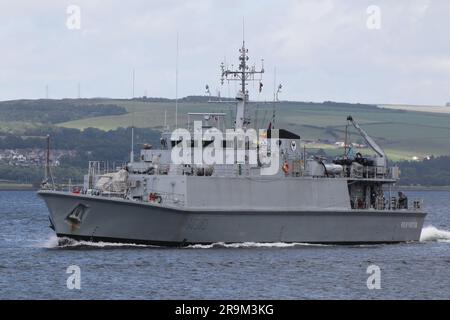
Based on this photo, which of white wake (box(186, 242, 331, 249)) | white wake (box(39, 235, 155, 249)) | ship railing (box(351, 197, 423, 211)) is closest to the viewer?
white wake (box(39, 235, 155, 249))

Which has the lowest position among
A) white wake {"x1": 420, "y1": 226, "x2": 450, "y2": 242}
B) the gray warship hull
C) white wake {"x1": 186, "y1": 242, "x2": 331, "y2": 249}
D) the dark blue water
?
the dark blue water

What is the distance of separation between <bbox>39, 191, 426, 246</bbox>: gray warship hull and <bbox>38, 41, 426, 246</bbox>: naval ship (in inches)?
1.2

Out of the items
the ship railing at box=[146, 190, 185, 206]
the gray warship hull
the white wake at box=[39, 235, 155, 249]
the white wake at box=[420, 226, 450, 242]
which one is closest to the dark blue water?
the white wake at box=[39, 235, 155, 249]

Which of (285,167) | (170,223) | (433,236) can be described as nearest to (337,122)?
(433,236)

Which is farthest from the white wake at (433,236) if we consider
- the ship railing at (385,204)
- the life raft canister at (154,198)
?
the life raft canister at (154,198)

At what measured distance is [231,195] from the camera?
41.8m

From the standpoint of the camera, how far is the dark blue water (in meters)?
32.5

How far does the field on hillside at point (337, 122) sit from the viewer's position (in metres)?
107

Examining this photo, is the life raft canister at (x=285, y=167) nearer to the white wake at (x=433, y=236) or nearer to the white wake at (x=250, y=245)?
the white wake at (x=250, y=245)

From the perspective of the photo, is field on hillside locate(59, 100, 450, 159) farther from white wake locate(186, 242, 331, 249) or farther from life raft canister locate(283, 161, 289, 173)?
white wake locate(186, 242, 331, 249)

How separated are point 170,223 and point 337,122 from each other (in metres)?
75.6
